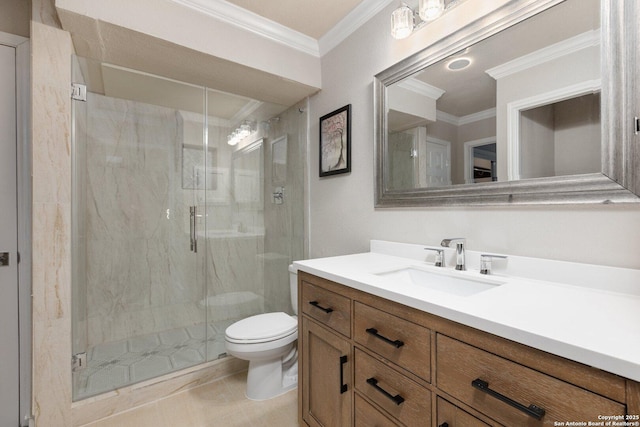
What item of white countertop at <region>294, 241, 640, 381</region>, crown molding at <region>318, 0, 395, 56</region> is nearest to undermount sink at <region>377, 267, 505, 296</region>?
white countertop at <region>294, 241, 640, 381</region>

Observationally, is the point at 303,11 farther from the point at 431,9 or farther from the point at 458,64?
the point at 458,64

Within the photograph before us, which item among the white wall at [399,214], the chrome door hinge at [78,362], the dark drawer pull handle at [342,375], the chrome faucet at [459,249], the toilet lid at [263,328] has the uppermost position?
the white wall at [399,214]

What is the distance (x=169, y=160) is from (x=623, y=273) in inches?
115

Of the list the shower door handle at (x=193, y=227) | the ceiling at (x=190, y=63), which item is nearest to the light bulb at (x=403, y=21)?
the ceiling at (x=190, y=63)

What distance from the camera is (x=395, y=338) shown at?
91 centimetres

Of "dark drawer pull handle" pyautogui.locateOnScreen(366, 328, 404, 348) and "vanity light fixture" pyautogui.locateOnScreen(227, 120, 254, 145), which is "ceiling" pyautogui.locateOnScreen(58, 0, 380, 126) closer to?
"vanity light fixture" pyautogui.locateOnScreen(227, 120, 254, 145)

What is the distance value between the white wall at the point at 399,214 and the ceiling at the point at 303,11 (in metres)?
0.17

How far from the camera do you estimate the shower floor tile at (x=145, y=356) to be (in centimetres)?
179

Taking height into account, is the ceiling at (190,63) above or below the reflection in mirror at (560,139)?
above

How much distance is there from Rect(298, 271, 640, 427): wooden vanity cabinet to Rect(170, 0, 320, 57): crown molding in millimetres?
1656

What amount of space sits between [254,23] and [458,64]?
4.38 ft

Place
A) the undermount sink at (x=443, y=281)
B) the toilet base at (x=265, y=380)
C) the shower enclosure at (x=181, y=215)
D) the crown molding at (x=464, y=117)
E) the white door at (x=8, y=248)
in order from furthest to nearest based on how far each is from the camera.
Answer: the shower enclosure at (x=181, y=215) < the toilet base at (x=265, y=380) < the white door at (x=8, y=248) < the crown molding at (x=464, y=117) < the undermount sink at (x=443, y=281)

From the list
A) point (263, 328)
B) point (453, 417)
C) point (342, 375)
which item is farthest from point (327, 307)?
point (263, 328)

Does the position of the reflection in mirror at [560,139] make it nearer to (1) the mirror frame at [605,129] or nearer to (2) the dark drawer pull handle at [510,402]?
(1) the mirror frame at [605,129]
